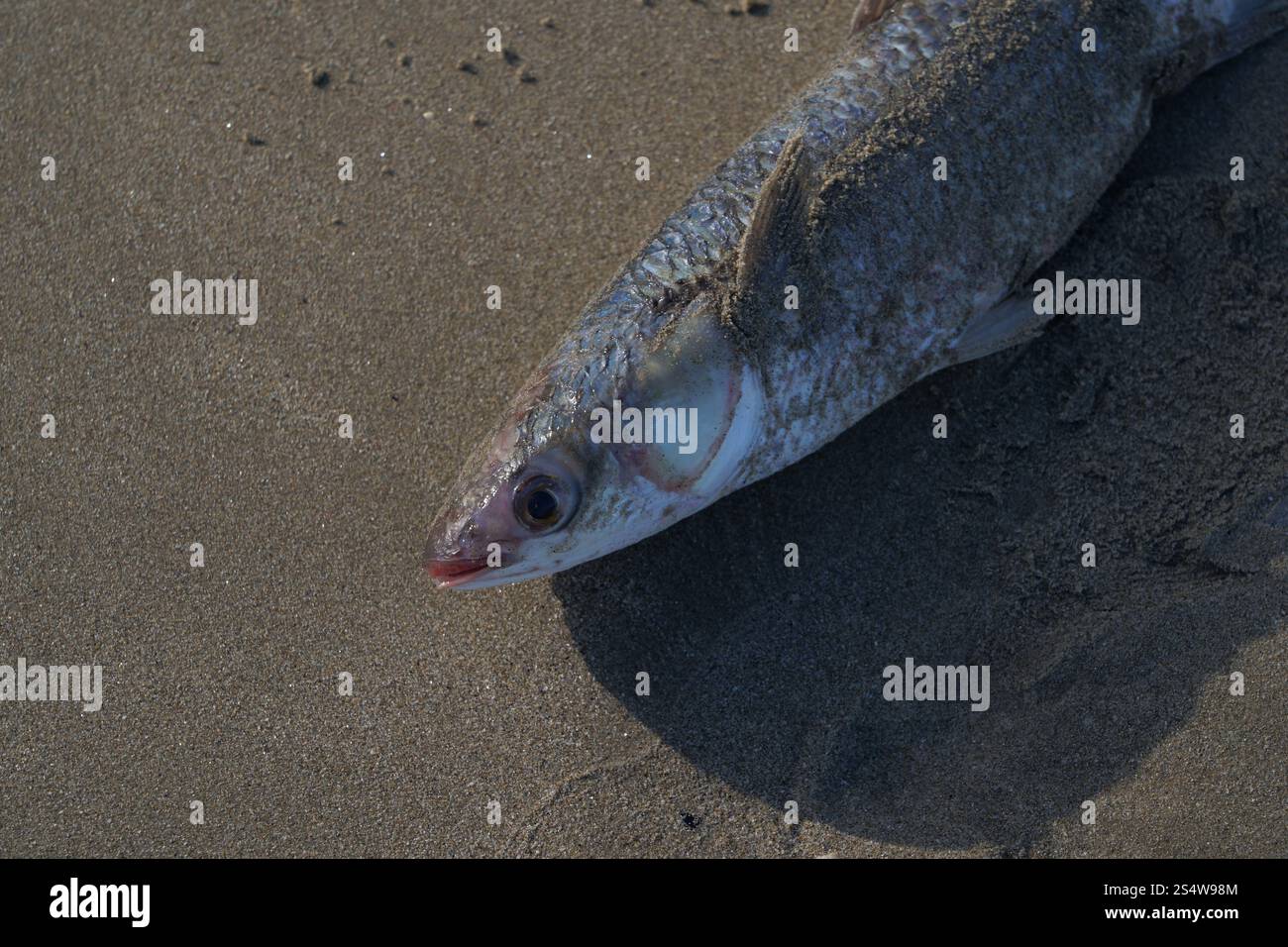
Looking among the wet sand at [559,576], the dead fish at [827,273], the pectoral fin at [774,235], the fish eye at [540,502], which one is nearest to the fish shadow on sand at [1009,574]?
the wet sand at [559,576]

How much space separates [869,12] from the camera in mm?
4586

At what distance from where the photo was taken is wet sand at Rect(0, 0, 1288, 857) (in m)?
4.13

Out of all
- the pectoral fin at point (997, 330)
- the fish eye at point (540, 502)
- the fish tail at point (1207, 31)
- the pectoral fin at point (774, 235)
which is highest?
the fish tail at point (1207, 31)

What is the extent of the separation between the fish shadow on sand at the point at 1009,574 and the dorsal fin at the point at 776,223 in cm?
90

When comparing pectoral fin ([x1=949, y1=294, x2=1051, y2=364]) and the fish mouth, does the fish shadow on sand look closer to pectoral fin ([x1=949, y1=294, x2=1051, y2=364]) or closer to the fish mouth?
pectoral fin ([x1=949, y1=294, x2=1051, y2=364])

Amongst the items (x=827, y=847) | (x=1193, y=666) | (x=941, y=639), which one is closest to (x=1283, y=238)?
(x=1193, y=666)

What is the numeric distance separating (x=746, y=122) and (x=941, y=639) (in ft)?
7.93

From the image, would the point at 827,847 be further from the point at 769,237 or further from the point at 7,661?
the point at 7,661

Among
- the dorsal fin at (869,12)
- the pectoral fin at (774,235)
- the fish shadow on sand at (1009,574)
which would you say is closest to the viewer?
the pectoral fin at (774,235)

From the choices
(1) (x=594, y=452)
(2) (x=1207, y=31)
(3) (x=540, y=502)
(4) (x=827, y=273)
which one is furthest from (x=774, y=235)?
(2) (x=1207, y=31)

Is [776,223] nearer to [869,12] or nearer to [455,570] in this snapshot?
[869,12]

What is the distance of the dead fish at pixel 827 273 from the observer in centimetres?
387

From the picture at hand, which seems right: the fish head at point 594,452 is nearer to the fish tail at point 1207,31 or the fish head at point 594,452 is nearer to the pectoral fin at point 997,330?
the pectoral fin at point 997,330

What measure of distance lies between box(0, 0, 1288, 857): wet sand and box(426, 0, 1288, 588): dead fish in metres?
0.37
